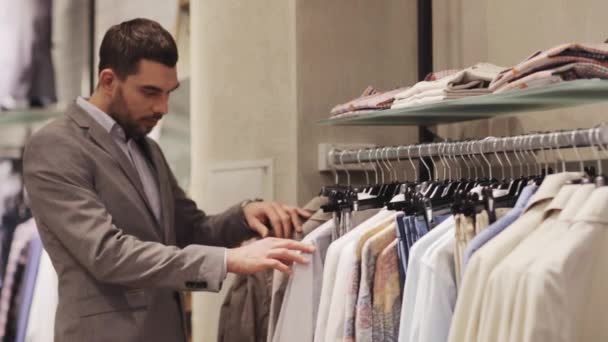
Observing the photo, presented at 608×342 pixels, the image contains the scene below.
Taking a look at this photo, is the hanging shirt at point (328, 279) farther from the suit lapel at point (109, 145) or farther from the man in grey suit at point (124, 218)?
the suit lapel at point (109, 145)

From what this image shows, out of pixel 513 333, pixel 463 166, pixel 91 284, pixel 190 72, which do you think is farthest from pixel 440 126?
pixel 513 333

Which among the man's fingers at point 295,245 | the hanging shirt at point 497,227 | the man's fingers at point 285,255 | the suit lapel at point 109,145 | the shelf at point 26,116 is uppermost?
the shelf at point 26,116

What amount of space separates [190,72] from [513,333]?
1934mm

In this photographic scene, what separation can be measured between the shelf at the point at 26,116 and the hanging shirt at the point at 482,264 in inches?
81.1

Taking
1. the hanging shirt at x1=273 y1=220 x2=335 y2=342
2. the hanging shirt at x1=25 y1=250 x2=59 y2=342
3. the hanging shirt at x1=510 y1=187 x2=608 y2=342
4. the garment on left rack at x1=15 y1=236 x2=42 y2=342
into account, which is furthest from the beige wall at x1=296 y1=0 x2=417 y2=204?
the hanging shirt at x1=510 y1=187 x2=608 y2=342

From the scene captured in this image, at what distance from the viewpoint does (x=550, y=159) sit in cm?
206

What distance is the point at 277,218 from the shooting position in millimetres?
1908

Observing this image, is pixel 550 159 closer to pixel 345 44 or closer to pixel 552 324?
pixel 345 44

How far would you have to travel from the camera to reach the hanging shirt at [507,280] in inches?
44.3

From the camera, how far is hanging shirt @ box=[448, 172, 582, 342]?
1188 millimetres

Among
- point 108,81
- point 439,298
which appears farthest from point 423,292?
point 108,81

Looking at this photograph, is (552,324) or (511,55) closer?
(552,324)

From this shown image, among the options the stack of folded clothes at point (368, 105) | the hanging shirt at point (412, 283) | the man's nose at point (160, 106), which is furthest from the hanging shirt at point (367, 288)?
the man's nose at point (160, 106)

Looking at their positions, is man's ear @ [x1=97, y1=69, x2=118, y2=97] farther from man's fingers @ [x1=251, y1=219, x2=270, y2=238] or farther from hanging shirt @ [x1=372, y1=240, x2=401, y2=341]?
hanging shirt @ [x1=372, y1=240, x2=401, y2=341]
